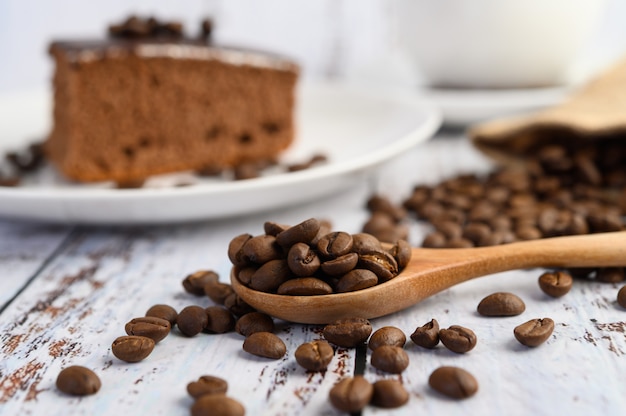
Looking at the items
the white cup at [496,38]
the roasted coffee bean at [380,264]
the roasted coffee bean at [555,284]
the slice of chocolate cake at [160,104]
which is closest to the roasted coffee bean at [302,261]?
the roasted coffee bean at [380,264]

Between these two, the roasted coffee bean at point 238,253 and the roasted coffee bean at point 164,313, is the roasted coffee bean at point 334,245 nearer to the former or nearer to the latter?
the roasted coffee bean at point 238,253

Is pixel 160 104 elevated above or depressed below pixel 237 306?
above

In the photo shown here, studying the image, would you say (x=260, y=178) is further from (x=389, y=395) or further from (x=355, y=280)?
(x=389, y=395)

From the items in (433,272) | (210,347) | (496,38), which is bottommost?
(210,347)

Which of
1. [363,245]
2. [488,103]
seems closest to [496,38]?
[488,103]

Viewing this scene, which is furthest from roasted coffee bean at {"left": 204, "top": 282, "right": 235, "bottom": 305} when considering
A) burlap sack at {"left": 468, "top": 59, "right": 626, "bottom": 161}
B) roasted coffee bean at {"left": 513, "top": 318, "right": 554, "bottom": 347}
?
burlap sack at {"left": 468, "top": 59, "right": 626, "bottom": 161}

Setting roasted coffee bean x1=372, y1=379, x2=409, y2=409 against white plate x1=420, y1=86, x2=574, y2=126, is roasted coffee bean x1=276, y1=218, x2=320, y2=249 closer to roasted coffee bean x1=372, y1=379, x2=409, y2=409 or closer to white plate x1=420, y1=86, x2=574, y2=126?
roasted coffee bean x1=372, y1=379, x2=409, y2=409
